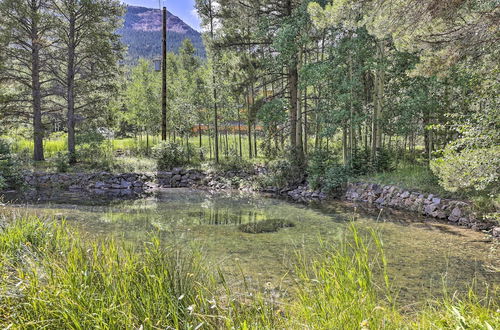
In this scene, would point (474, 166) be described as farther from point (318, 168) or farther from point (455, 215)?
point (318, 168)

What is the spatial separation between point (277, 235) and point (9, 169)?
10020mm

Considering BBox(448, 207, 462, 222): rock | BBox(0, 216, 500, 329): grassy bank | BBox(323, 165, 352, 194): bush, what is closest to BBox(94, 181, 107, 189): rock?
BBox(323, 165, 352, 194): bush

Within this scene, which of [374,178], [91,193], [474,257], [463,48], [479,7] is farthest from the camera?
[91,193]

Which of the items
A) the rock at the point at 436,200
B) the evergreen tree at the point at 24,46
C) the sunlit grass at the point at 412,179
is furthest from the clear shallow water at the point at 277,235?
the evergreen tree at the point at 24,46

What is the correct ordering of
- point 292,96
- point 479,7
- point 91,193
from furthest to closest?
point 292,96 → point 91,193 → point 479,7

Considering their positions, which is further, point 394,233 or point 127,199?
point 127,199

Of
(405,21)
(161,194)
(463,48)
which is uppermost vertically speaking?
(405,21)

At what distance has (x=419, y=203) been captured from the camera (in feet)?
30.8

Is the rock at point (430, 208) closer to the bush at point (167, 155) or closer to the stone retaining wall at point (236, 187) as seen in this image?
the stone retaining wall at point (236, 187)

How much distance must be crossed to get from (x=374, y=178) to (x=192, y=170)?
8.71 m

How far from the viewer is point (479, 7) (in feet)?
24.8

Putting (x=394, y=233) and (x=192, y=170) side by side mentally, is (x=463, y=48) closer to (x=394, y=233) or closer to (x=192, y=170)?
(x=394, y=233)

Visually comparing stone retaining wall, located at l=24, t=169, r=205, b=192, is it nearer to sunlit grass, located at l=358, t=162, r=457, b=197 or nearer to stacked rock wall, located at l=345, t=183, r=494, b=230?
stacked rock wall, located at l=345, t=183, r=494, b=230

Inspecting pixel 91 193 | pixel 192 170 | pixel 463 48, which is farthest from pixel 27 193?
pixel 463 48
